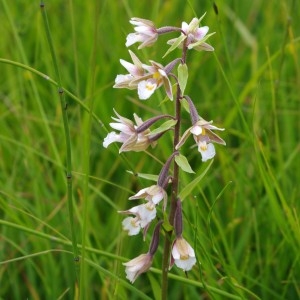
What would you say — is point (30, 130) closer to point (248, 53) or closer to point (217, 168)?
point (217, 168)

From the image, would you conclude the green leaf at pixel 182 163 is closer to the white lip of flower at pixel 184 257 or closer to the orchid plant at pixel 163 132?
the orchid plant at pixel 163 132

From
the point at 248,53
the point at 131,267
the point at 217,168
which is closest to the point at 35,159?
the point at 217,168

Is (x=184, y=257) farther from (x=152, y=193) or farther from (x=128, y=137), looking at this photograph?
(x=128, y=137)

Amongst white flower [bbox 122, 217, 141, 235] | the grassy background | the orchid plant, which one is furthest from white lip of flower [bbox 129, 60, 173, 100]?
white flower [bbox 122, 217, 141, 235]

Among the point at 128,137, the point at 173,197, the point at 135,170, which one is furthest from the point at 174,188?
the point at 135,170

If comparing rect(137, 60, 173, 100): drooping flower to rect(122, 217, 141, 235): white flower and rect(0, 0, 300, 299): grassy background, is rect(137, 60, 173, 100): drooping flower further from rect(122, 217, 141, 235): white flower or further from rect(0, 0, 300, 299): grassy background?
rect(122, 217, 141, 235): white flower

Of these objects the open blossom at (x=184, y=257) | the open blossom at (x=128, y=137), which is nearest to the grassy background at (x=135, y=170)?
the open blossom at (x=184, y=257)
